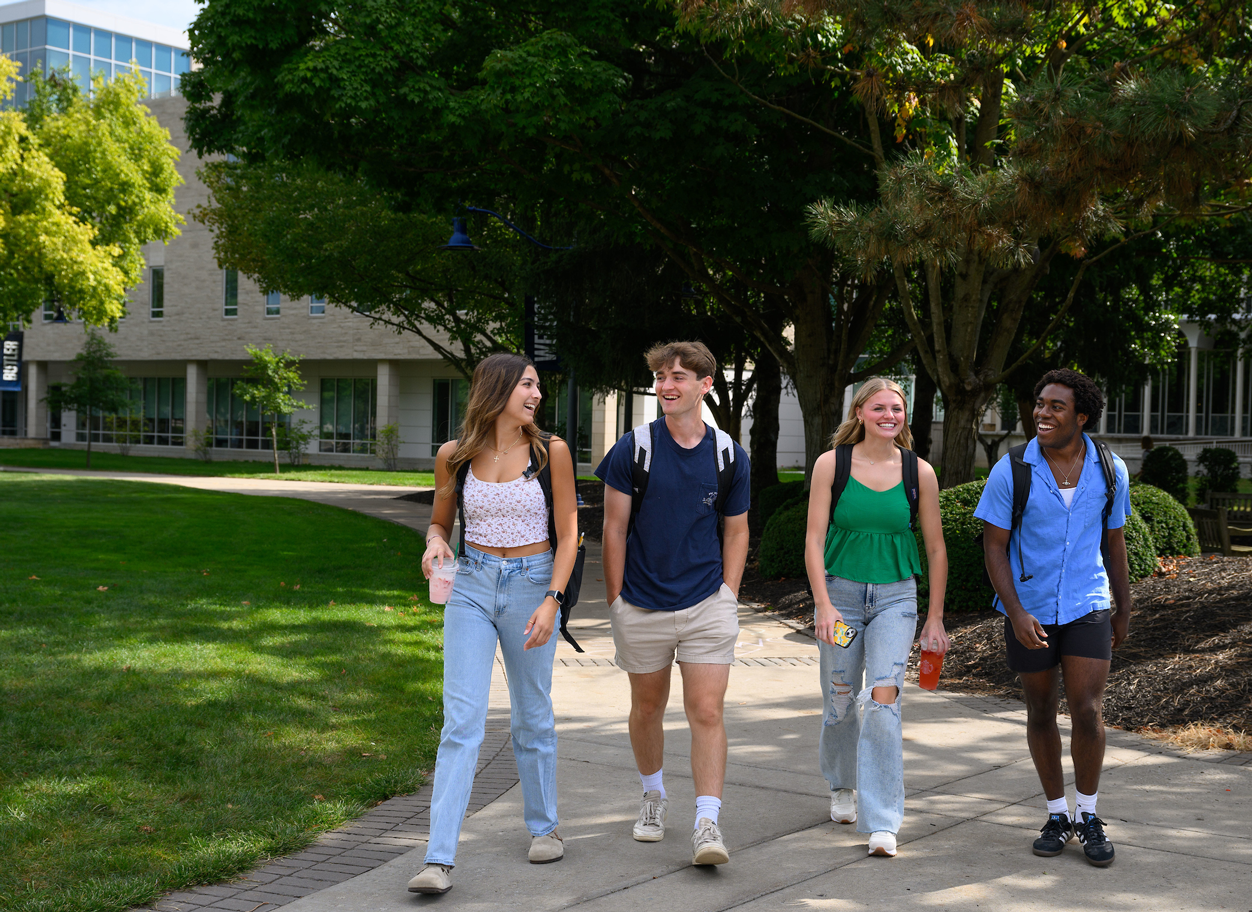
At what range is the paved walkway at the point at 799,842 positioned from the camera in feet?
12.8

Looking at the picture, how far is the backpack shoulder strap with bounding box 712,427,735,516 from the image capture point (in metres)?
4.32

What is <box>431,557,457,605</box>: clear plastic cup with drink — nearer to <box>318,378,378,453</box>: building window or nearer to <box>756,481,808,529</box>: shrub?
<box>756,481,808,529</box>: shrub

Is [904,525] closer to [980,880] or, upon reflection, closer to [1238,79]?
[980,880]

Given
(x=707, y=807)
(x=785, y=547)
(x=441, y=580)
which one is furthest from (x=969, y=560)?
(x=441, y=580)

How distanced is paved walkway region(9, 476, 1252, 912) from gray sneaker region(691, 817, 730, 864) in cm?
7

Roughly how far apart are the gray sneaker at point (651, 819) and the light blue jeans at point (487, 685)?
15.0 inches

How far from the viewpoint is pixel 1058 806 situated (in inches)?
174

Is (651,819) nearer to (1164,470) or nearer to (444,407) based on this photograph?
(1164,470)

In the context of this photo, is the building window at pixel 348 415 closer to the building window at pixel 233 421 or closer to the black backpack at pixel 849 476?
the building window at pixel 233 421

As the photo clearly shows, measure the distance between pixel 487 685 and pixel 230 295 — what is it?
4537cm

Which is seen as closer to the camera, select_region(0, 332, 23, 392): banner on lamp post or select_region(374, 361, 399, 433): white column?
select_region(0, 332, 23, 392): banner on lamp post

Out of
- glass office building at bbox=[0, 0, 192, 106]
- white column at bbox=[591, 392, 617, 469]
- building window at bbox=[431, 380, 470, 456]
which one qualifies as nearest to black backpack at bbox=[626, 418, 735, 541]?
white column at bbox=[591, 392, 617, 469]

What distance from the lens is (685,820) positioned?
15.6 feet

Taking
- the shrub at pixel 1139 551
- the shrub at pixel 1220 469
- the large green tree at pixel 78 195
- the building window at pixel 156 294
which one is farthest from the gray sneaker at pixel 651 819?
the building window at pixel 156 294
